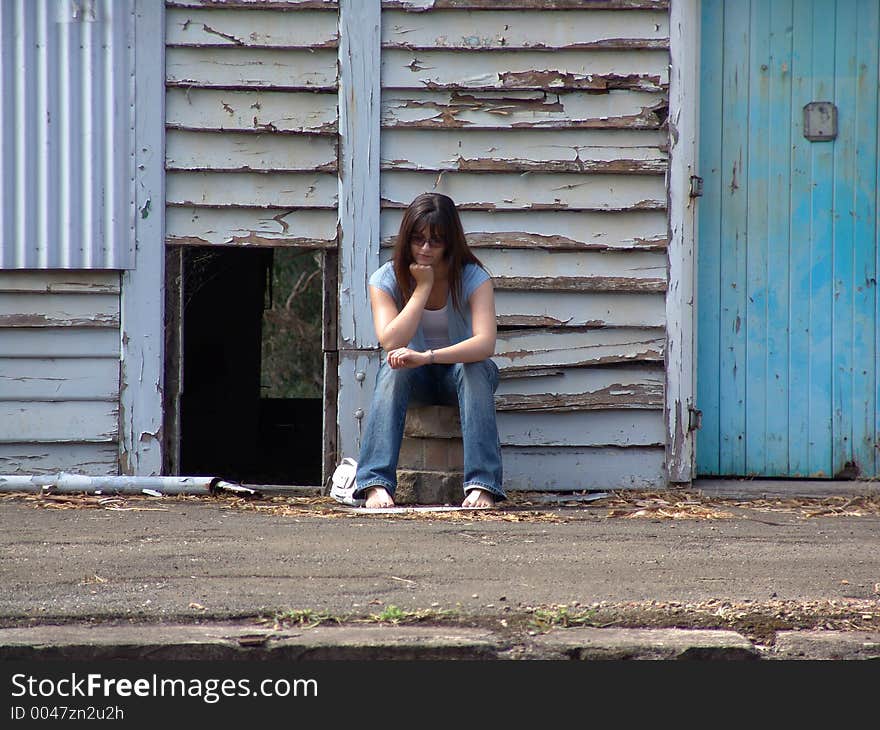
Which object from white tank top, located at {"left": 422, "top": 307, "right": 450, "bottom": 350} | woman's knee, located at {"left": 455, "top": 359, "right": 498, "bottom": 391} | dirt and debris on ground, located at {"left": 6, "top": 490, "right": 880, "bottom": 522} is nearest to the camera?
dirt and debris on ground, located at {"left": 6, "top": 490, "right": 880, "bottom": 522}

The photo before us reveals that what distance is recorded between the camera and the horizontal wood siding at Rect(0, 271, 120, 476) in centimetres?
554

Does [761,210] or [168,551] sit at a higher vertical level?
[761,210]

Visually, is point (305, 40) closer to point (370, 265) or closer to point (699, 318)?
point (370, 265)

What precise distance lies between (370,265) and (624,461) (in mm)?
1501

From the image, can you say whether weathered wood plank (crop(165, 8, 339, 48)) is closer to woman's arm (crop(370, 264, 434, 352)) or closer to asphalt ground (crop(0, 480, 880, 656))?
woman's arm (crop(370, 264, 434, 352))

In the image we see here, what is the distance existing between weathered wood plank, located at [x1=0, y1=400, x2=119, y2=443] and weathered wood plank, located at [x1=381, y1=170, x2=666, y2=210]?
165cm

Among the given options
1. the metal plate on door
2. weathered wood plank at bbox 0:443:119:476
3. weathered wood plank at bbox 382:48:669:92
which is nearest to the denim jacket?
weathered wood plank at bbox 382:48:669:92

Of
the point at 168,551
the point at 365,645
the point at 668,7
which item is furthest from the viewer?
the point at 668,7

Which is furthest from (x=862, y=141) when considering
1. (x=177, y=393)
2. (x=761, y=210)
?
(x=177, y=393)

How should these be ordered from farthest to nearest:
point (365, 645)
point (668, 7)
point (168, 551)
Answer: point (668, 7) < point (168, 551) < point (365, 645)

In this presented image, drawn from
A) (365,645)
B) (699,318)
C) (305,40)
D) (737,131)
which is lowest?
(365,645)

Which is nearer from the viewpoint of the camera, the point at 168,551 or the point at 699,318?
the point at 168,551

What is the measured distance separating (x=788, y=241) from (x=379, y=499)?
232cm

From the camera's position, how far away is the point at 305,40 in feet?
18.0
